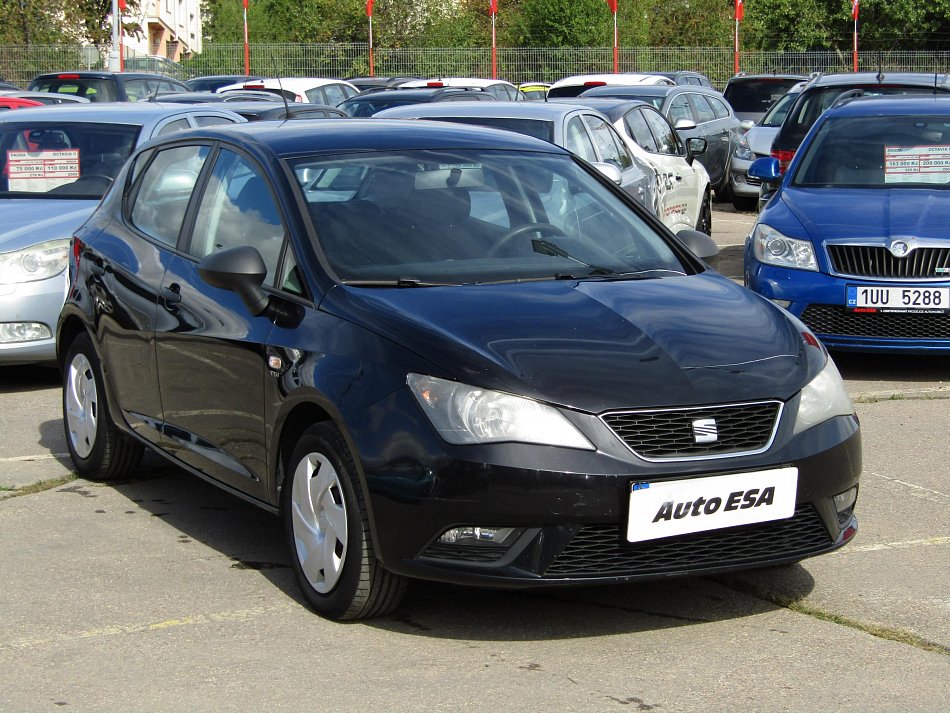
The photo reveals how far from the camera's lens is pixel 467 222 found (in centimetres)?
529

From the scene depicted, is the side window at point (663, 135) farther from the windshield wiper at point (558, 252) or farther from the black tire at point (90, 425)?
the windshield wiper at point (558, 252)

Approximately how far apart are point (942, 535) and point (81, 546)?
10.6ft

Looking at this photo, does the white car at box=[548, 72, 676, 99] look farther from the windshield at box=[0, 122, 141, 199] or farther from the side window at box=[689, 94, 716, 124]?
the windshield at box=[0, 122, 141, 199]

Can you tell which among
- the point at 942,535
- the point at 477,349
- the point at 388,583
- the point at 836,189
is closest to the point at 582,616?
the point at 388,583

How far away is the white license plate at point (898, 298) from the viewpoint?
8.32 m

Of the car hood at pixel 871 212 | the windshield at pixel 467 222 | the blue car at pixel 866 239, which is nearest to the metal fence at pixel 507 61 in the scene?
the blue car at pixel 866 239

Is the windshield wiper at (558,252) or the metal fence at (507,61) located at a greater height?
the metal fence at (507,61)

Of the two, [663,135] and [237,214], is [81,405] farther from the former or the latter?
[663,135]

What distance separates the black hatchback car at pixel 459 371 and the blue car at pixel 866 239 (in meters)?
2.79

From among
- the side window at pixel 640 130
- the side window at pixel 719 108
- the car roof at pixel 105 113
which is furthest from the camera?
the side window at pixel 719 108

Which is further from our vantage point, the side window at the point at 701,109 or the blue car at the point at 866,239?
the side window at the point at 701,109

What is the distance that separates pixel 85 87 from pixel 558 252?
18.2 metres

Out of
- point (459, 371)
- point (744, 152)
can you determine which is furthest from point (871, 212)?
point (744, 152)

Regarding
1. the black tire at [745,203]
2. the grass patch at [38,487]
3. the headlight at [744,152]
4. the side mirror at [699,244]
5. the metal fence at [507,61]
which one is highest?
the metal fence at [507,61]
